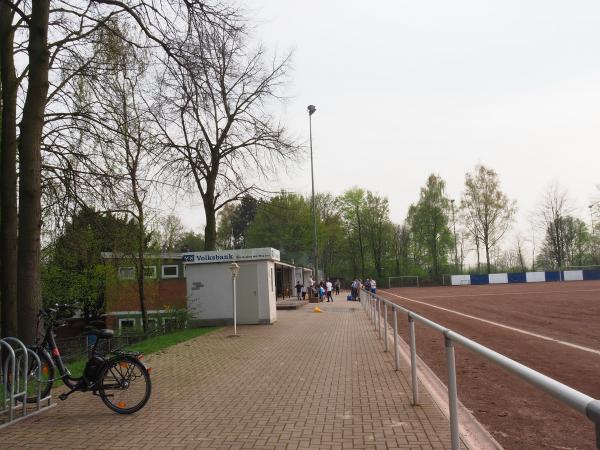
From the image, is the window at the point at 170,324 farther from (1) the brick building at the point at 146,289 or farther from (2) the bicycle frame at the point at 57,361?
(2) the bicycle frame at the point at 57,361

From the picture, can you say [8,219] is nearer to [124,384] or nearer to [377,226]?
[124,384]

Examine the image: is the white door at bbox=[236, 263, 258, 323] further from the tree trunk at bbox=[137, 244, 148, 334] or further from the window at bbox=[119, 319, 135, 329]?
the window at bbox=[119, 319, 135, 329]

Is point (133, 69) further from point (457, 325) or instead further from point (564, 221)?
point (564, 221)

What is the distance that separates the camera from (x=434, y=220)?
2761 inches

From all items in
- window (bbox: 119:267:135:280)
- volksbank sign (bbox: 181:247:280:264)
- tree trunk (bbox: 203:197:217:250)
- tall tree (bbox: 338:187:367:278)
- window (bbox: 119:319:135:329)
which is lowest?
window (bbox: 119:319:135:329)

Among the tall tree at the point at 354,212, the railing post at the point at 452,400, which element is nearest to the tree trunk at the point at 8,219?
the railing post at the point at 452,400

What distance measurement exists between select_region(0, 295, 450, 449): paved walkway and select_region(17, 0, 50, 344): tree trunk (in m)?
1.71

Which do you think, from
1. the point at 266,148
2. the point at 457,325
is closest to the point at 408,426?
the point at 457,325

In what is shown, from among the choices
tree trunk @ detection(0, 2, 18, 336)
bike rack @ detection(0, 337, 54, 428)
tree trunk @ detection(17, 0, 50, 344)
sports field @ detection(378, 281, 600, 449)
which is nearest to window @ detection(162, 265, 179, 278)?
sports field @ detection(378, 281, 600, 449)

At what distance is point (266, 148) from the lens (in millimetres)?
24609

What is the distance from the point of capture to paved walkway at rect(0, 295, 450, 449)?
4992 mm

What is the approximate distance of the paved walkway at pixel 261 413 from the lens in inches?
197

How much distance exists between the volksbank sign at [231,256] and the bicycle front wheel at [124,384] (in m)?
12.7

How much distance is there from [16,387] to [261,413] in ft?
9.76
